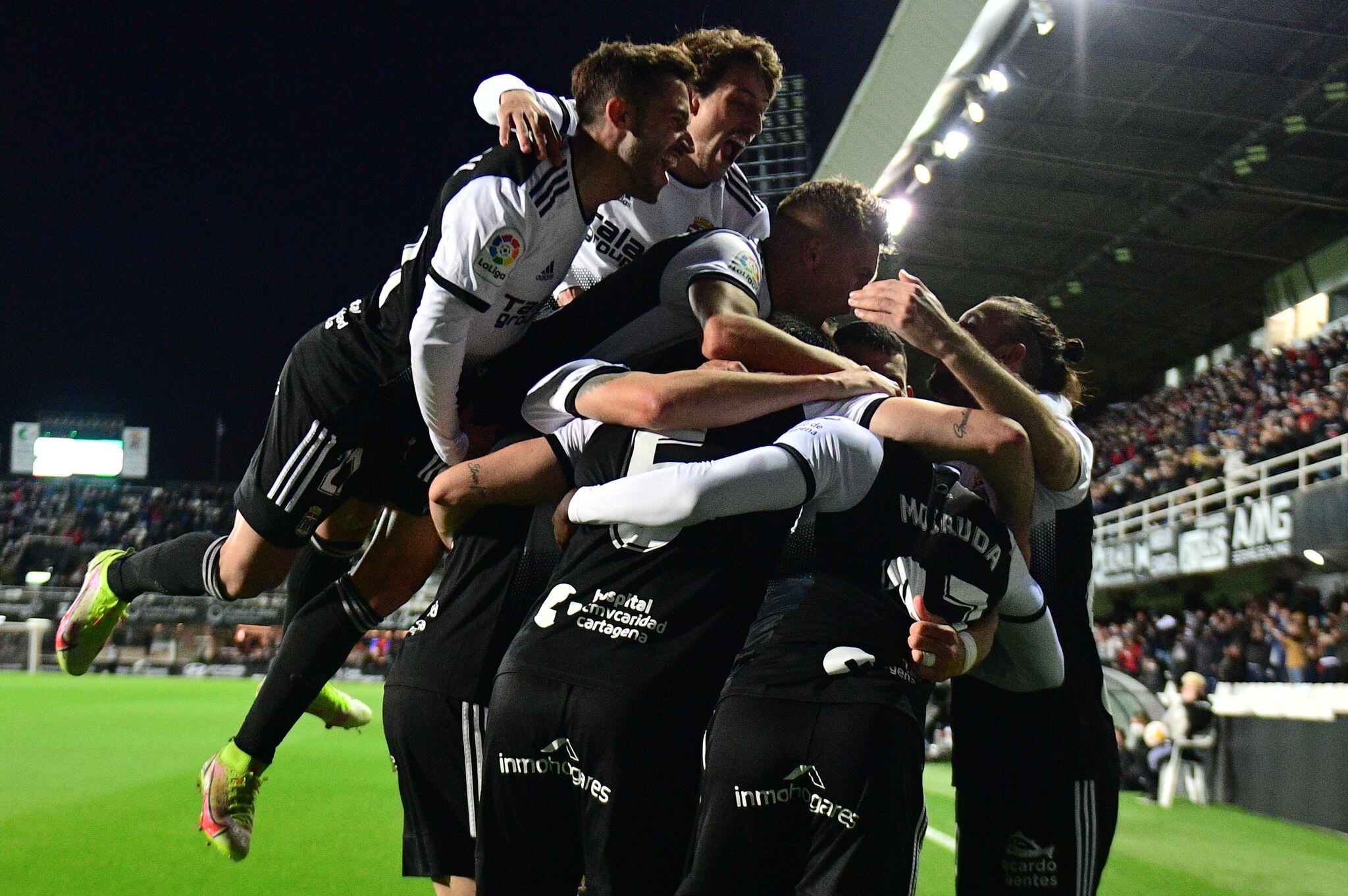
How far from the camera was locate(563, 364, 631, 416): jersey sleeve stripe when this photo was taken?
108 inches

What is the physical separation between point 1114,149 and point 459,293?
754 inches

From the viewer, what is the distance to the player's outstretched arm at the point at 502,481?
2.91 meters

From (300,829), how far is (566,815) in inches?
216

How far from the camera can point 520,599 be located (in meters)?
3.34

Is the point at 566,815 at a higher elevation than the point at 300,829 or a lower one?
higher

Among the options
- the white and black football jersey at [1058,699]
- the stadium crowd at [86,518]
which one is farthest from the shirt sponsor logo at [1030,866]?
the stadium crowd at [86,518]

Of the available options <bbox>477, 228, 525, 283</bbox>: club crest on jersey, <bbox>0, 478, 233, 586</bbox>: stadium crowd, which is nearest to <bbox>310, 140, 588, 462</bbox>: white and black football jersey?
<bbox>477, 228, 525, 283</bbox>: club crest on jersey

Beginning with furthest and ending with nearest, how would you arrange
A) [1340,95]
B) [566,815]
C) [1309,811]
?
[1340,95] < [1309,811] < [566,815]

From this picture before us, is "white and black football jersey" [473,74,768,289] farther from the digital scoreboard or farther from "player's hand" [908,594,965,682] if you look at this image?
the digital scoreboard

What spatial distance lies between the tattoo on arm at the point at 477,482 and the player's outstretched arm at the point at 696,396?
40cm

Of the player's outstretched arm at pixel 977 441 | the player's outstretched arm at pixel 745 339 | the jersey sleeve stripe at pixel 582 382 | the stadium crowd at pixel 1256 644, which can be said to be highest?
the player's outstretched arm at pixel 745 339

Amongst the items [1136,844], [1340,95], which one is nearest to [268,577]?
[1136,844]

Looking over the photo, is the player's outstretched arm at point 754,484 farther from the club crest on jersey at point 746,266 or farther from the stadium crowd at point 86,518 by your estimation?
the stadium crowd at point 86,518

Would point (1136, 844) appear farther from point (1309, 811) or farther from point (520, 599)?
point (520, 599)
